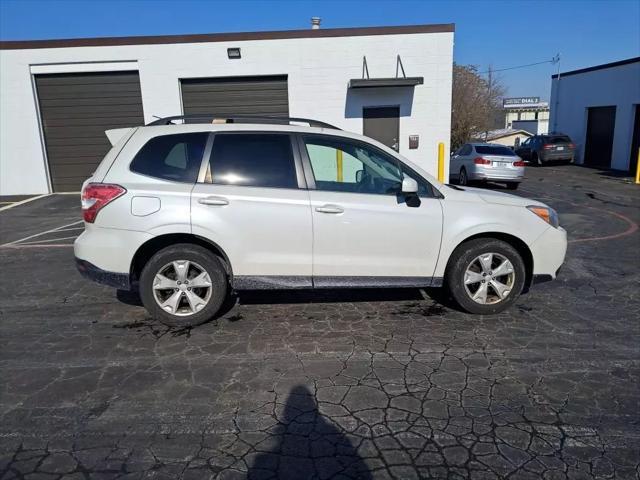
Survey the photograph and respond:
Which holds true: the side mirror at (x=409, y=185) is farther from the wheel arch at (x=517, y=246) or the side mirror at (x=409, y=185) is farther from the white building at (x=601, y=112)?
the white building at (x=601, y=112)

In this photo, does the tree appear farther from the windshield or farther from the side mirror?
the side mirror

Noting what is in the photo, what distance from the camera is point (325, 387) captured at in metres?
3.35

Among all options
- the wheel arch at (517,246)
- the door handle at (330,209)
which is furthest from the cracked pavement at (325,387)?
the door handle at (330,209)

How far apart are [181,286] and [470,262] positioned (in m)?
2.75

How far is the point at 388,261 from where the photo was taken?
4473mm

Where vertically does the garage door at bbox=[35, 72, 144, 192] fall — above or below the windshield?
above

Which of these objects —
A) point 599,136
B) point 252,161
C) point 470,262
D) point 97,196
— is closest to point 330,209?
point 252,161

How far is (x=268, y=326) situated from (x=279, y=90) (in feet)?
34.6

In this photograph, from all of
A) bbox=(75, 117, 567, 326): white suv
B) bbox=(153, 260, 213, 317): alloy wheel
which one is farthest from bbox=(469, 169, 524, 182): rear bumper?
bbox=(153, 260, 213, 317): alloy wheel

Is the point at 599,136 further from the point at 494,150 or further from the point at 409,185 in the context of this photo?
the point at 409,185

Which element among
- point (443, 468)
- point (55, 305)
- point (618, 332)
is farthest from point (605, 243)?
point (55, 305)

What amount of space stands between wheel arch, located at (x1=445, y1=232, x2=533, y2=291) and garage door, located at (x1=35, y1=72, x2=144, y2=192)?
11980 millimetres

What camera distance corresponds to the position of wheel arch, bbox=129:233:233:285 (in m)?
4.34

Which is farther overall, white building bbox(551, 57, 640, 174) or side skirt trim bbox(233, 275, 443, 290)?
white building bbox(551, 57, 640, 174)
